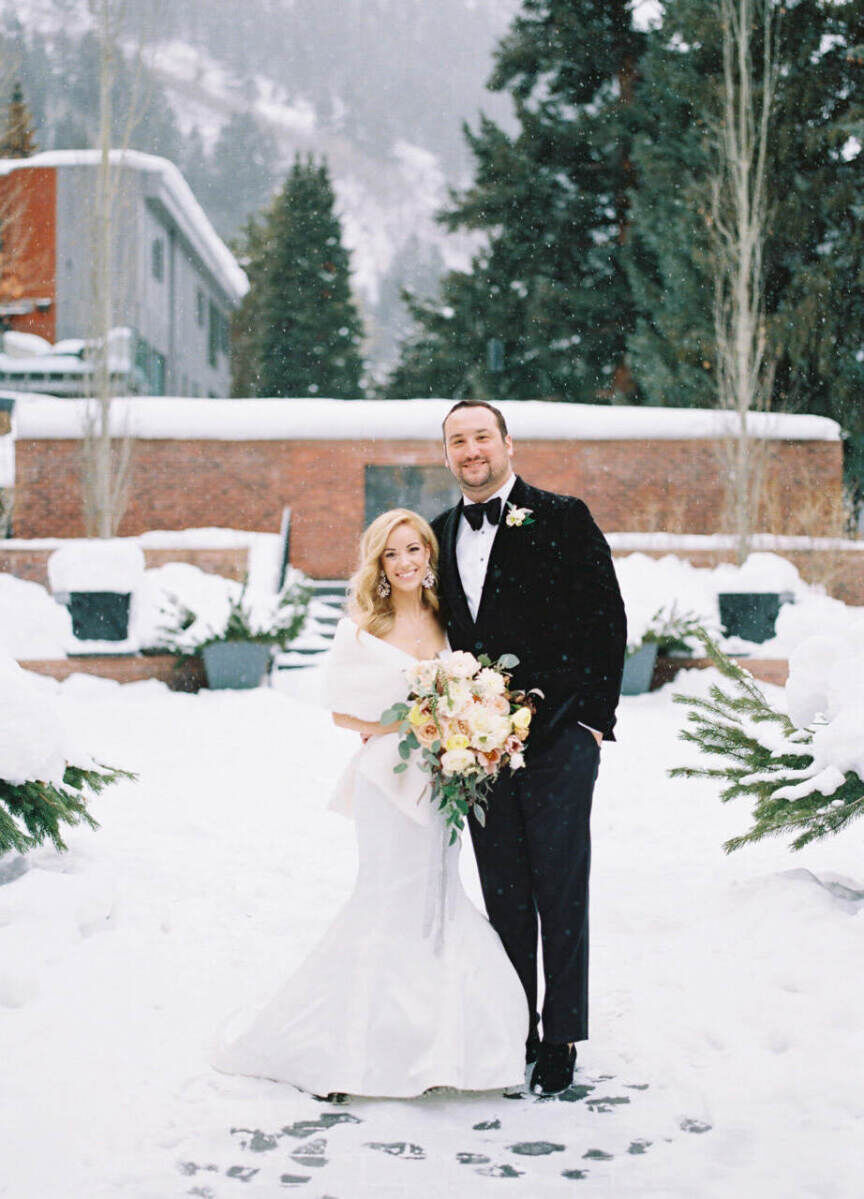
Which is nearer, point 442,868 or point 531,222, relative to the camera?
point 442,868

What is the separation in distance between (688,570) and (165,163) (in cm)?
1622

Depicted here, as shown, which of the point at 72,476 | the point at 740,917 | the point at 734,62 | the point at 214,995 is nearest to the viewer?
the point at 214,995

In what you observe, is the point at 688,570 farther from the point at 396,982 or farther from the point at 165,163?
the point at 165,163

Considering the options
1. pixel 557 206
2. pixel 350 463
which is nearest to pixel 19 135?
pixel 557 206

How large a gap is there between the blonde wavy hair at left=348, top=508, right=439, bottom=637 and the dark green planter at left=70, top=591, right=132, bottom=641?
863cm

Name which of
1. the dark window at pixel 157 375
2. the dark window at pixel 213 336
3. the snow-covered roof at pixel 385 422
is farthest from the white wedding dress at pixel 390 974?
the dark window at pixel 213 336

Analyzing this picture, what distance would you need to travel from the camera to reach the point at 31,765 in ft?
14.0

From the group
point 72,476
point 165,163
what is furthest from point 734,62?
point 72,476

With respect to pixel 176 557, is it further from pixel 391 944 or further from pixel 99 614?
pixel 391 944

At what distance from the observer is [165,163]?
24.6m

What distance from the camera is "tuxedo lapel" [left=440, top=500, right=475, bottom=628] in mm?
3559

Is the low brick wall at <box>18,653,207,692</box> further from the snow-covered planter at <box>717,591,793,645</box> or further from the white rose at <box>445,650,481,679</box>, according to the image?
the white rose at <box>445,650,481,679</box>

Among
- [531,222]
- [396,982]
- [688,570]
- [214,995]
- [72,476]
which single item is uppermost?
[531,222]

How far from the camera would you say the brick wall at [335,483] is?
59.6 ft
